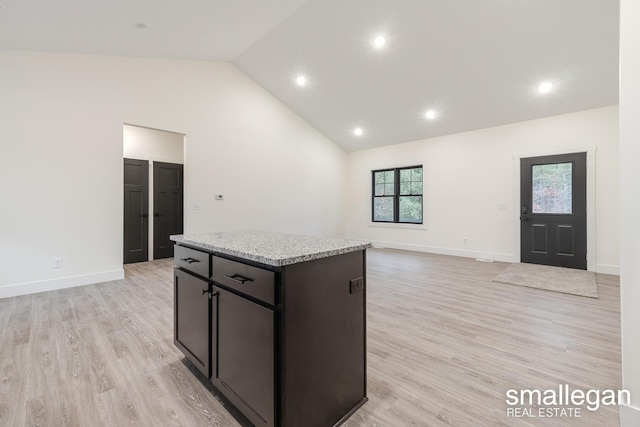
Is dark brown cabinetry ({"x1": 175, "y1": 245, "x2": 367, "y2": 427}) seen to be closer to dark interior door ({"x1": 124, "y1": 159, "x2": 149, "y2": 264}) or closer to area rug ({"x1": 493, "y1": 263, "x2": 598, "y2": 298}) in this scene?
area rug ({"x1": 493, "y1": 263, "x2": 598, "y2": 298})

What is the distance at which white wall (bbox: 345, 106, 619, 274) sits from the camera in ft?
15.4

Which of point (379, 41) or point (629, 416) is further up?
point (379, 41)

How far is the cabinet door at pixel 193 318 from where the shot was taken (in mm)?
1765

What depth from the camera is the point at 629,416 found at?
1.45m

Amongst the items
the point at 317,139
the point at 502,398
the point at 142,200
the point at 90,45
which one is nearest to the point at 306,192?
the point at 317,139

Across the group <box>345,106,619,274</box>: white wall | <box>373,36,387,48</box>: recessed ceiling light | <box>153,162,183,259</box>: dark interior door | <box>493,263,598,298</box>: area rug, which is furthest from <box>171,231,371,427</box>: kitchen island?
<box>345,106,619,274</box>: white wall

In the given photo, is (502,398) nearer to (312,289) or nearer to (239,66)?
(312,289)

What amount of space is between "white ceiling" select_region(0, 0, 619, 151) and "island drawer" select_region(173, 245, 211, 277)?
2828 millimetres

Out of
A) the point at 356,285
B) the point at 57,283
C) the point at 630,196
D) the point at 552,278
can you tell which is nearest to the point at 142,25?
the point at 57,283

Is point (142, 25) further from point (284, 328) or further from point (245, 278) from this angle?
point (284, 328)

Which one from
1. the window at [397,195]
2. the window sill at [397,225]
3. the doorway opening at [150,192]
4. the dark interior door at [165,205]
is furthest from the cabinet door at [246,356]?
the window at [397,195]

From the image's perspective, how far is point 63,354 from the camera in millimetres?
2215

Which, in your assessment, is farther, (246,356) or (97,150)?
(97,150)

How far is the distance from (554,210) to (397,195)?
3.14 m
